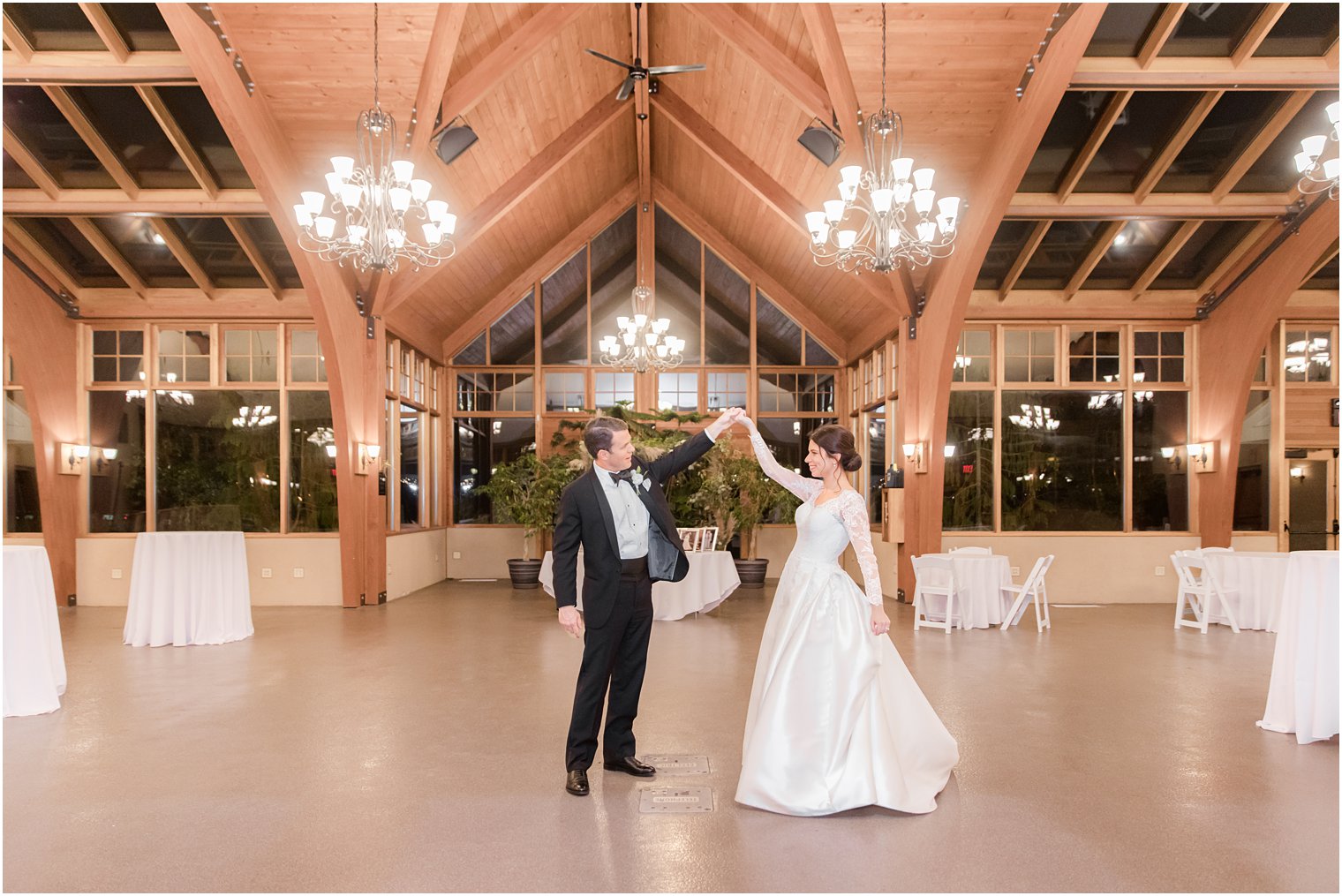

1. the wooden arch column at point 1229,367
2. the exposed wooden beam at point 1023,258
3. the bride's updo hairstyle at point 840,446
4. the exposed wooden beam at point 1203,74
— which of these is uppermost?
the exposed wooden beam at point 1203,74

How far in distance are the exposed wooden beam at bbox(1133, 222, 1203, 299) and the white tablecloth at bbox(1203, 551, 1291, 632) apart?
351 cm

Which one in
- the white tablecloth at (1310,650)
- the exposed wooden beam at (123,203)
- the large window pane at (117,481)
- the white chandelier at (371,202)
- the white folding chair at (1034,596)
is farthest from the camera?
the large window pane at (117,481)

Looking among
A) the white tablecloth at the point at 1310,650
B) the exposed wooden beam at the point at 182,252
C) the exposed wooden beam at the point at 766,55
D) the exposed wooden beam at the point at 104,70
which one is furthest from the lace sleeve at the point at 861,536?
the exposed wooden beam at the point at 182,252

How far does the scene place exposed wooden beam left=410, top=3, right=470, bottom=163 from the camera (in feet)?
24.0

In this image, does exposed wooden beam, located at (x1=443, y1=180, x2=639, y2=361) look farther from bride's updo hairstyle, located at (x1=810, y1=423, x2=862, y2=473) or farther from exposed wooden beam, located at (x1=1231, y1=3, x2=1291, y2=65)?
bride's updo hairstyle, located at (x1=810, y1=423, x2=862, y2=473)

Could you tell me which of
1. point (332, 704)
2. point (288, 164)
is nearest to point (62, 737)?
point (332, 704)

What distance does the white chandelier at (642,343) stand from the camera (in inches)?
441

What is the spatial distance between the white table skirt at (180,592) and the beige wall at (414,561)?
127 inches

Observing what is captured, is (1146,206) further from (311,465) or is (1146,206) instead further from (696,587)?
(311,465)

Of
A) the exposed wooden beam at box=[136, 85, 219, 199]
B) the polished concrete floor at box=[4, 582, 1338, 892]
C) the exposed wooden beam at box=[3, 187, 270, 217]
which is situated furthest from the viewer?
the exposed wooden beam at box=[3, 187, 270, 217]

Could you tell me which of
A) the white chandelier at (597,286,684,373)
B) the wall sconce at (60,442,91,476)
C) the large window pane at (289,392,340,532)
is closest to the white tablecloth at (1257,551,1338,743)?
the white chandelier at (597,286,684,373)

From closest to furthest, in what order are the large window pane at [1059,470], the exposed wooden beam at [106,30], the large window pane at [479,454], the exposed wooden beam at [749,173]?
the exposed wooden beam at [106,30]
the exposed wooden beam at [749,173]
the large window pane at [1059,470]
the large window pane at [479,454]

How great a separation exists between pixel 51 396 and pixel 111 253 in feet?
6.25

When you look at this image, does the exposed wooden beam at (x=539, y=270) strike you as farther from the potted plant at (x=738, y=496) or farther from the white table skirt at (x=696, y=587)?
the white table skirt at (x=696, y=587)
